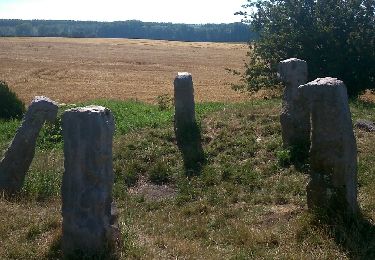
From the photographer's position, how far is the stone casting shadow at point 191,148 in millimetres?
12125

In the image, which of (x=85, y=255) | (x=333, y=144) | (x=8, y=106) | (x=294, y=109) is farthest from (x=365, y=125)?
(x=8, y=106)

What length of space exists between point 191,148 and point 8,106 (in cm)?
1099

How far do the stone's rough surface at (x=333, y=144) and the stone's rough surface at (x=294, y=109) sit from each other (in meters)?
4.24

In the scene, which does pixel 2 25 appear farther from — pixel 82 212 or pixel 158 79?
pixel 82 212

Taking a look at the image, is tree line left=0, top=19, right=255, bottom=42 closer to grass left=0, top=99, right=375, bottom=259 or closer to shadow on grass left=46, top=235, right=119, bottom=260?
grass left=0, top=99, right=375, bottom=259

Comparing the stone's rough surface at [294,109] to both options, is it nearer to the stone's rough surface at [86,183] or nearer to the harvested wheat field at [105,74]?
the stone's rough surface at [86,183]

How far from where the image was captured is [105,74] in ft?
152

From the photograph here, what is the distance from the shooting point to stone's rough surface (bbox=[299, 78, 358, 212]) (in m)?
7.56

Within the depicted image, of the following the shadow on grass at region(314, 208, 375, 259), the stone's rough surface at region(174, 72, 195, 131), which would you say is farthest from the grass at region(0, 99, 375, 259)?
the stone's rough surface at region(174, 72, 195, 131)

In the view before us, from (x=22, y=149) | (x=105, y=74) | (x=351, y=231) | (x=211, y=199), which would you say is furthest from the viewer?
(x=105, y=74)

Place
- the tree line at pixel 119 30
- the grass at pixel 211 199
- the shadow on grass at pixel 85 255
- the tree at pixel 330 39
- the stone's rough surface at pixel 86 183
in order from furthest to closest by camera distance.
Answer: the tree line at pixel 119 30 → the tree at pixel 330 39 → the grass at pixel 211 199 → the stone's rough surface at pixel 86 183 → the shadow on grass at pixel 85 255

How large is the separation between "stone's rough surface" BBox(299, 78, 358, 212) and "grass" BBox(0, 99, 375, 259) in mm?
422

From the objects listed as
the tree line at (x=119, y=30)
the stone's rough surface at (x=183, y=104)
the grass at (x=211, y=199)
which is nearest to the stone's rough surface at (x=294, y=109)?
→ the grass at (x=211, y=199)

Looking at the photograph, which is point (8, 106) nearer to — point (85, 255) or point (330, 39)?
point (330, 39)
